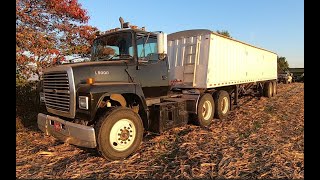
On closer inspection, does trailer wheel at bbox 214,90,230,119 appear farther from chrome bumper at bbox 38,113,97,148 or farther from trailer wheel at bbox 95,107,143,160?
chrome bumper at bbox 38,113,97,148

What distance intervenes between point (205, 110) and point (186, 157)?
3830 millimetres

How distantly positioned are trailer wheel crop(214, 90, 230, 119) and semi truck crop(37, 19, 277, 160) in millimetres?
38

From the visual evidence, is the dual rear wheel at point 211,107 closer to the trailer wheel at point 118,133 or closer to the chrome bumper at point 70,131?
the trailer wheel at point 118,133

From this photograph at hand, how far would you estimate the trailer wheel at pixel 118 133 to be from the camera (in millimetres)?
5078

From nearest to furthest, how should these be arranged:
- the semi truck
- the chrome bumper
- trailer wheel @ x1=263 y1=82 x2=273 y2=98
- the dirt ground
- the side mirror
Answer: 1. the dirt ground
2. the chrome bumper
3. the semi truck
4. the side mirror
5. trailer wheel @ x1=263 y1=82 x2=273 y2=98

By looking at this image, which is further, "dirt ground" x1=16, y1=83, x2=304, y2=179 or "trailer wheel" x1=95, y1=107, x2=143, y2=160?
"trailer wheel" x1=95, y1=107, x2=143, y2=160

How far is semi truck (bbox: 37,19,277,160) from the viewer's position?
5.16 meters

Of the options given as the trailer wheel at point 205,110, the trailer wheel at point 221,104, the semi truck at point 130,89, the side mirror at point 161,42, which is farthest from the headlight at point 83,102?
the trailer wheel at point 221,104

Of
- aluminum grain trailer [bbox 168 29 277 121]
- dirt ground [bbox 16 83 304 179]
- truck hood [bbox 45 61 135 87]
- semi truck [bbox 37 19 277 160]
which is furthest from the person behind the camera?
aluminum grain trailer [bbox 168 29 277 121]

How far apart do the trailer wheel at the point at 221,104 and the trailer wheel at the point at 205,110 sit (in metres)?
0.43

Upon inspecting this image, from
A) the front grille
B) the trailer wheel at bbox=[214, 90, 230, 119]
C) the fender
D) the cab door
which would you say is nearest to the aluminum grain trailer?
the trailer wheel at bbox=[214, 90, 230, 119]

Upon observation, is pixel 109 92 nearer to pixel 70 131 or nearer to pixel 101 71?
pixel 101 71

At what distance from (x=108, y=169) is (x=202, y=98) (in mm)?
4671
